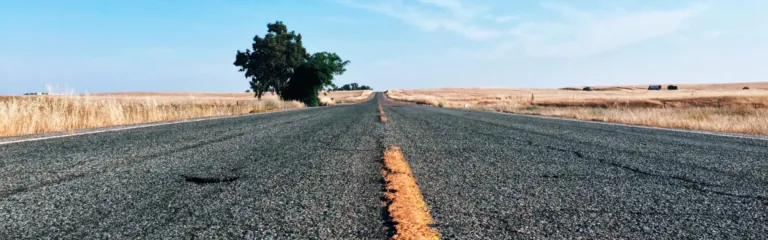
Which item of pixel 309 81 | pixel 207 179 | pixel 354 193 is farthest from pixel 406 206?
pixel 309 81

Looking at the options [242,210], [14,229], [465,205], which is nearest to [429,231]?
[465,205]

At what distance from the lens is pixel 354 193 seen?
2375 mm

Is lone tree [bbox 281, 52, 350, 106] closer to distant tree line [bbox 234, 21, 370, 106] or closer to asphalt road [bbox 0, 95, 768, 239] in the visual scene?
distant tree line [bbox 234, 21, 370, 106]

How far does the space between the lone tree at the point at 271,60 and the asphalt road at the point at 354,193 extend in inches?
1792

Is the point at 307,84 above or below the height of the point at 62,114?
above

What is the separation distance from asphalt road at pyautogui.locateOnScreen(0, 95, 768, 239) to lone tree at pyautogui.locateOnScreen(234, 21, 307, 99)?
4552cm

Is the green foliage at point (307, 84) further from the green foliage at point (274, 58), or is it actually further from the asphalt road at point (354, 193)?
the asphalt road at point (354, 193)

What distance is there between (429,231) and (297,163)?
1.98m

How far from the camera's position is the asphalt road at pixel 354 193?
1.76 metres

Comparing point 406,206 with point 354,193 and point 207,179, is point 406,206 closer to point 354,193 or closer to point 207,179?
point 354,193

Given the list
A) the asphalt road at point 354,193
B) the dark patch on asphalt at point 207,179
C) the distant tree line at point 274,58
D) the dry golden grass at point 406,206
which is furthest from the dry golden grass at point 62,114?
the distant tree line at point 274,58

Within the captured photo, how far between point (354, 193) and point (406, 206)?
0.43 meters

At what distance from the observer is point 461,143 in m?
5.24

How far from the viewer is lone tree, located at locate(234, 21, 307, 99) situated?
48.5 metres
